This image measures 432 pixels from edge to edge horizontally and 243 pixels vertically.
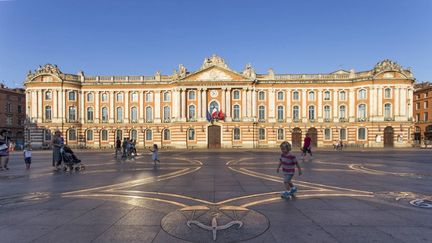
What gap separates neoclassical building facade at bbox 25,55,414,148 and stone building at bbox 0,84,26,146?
23.6m

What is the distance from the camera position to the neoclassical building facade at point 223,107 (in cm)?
4741

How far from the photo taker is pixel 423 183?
35.8 feet

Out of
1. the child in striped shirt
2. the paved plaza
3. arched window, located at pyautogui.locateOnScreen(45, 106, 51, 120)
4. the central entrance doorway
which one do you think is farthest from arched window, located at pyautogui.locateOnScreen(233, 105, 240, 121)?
the child in striped shirt

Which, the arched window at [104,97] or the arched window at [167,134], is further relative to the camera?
the arched window at [104,97]

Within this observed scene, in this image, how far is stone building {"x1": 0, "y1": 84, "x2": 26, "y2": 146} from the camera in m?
65.0

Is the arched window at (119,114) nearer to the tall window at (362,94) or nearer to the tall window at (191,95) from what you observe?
the tall window at (191,95)

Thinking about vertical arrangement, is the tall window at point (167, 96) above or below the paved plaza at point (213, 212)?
above

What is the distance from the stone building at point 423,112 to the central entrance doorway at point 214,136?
53203mm

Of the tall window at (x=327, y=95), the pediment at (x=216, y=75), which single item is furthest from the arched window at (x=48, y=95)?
the tall window at (x=327, y=95)

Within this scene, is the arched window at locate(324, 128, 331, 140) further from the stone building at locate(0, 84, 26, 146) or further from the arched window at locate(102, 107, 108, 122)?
the stone building at locate(0, 84, 26, 146)

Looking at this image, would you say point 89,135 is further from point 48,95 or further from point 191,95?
point 191,95

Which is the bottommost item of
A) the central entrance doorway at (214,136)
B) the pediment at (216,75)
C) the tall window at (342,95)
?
the central entrance doorway at (214,136)

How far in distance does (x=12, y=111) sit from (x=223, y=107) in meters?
61.6

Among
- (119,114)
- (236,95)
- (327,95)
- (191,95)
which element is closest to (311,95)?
(327,95)
